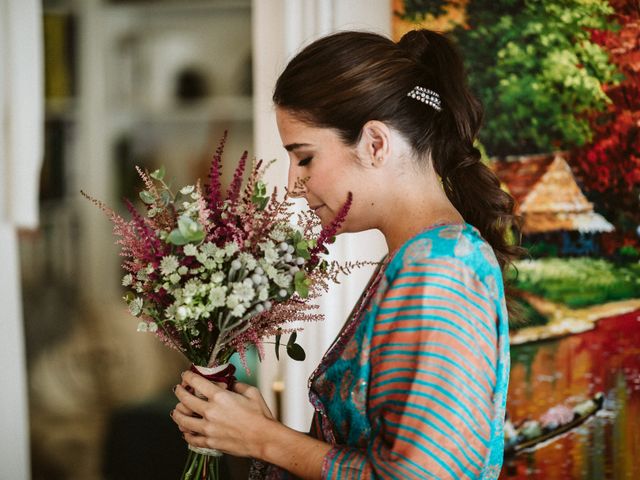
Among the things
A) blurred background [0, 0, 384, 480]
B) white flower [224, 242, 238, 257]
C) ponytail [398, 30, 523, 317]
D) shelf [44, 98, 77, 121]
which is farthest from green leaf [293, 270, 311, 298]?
shelf [44, 98, 77, 121]

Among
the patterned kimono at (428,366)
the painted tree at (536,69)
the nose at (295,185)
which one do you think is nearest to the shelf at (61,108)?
the painted tree at (536,69)

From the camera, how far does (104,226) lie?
8.97ft

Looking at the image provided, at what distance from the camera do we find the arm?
3.41ft

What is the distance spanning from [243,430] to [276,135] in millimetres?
1177

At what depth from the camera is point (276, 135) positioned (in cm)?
207

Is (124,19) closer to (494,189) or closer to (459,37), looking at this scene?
(459,37)

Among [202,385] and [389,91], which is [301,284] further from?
[389,91]

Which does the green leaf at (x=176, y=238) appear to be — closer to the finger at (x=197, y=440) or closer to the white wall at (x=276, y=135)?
the finger at (x=197, y=440)

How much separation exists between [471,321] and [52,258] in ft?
7.24

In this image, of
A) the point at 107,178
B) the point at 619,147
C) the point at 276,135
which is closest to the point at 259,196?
the point at 276,135

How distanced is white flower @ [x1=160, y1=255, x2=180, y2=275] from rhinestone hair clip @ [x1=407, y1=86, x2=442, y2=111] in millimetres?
474

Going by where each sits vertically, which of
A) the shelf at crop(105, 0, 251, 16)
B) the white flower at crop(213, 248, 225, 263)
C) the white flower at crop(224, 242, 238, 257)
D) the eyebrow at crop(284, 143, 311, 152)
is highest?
the shelf at crop(105, 0, 251, 16)

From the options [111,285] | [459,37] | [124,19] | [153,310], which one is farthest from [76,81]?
[153,310]

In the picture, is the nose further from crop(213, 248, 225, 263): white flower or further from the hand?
the hand
